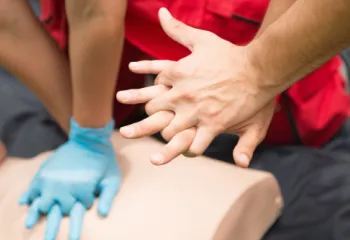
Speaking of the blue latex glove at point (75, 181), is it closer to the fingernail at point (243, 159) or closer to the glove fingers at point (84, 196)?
the glove fingers at point (84, 196)

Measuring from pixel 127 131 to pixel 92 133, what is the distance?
0.29 metres

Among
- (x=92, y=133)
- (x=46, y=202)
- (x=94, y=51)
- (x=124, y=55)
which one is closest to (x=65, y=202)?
(x=46, y=202)

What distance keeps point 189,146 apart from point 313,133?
59 centimetres

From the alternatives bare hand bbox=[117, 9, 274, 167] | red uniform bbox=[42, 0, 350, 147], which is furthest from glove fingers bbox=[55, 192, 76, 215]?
red uniform bbox=[42, 0, 350, 147]

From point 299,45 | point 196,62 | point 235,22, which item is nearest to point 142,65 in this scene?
point 196,62

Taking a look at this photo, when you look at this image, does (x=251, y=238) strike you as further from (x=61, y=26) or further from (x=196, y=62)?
(x=61, y=26)

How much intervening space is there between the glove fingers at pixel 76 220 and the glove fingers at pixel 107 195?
0.03 m

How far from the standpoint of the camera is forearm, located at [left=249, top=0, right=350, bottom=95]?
0.59m

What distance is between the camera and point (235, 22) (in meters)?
1.02

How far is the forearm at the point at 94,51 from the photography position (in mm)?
785

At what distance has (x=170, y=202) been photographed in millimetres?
824

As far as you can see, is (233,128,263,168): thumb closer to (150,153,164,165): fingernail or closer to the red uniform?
(150,153,164,165): fingernail

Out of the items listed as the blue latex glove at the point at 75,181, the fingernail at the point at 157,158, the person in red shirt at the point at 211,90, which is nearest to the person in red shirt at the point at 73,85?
the blue latex glove at the point at 75,181

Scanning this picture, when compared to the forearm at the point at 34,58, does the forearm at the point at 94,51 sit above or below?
above
